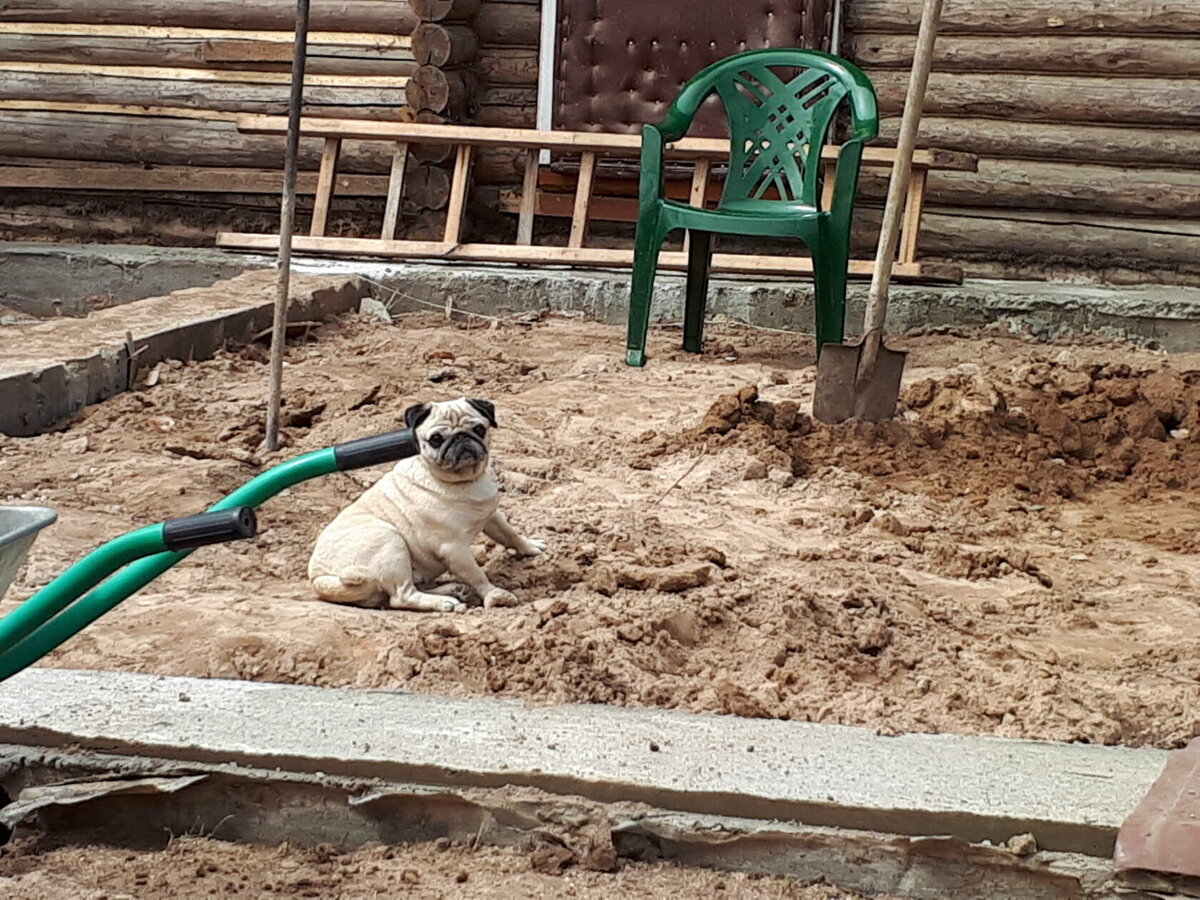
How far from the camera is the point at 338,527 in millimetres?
3314

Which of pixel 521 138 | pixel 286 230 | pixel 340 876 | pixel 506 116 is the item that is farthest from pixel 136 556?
pixel 506 116

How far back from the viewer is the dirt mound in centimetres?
470

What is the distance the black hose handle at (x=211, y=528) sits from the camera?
1989mm

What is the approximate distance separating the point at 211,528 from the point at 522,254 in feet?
20.1

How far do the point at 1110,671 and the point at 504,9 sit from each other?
22.9 ft

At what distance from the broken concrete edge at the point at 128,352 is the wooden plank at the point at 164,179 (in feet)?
5.99

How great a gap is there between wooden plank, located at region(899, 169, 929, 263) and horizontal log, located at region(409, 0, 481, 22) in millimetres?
2864

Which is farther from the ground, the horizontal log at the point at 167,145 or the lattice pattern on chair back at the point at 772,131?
the lattice pattern on chair back at the point at 772,131

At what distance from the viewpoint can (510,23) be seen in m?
8.93

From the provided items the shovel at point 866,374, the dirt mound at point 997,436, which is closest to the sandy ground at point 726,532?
the dirt mound at point 997,436

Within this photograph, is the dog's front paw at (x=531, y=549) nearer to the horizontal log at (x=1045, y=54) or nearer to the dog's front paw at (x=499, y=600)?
the dog's front paw at (x=499, y=600)

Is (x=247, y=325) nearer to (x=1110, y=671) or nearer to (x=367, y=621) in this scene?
(x=367, y=621)

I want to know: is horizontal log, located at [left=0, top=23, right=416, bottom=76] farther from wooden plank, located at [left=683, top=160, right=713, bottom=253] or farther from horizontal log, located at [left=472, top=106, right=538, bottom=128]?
wooden plank, located at [left=683, top=160, right=713, bottom=253]

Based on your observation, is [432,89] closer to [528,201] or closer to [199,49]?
[528,201]
